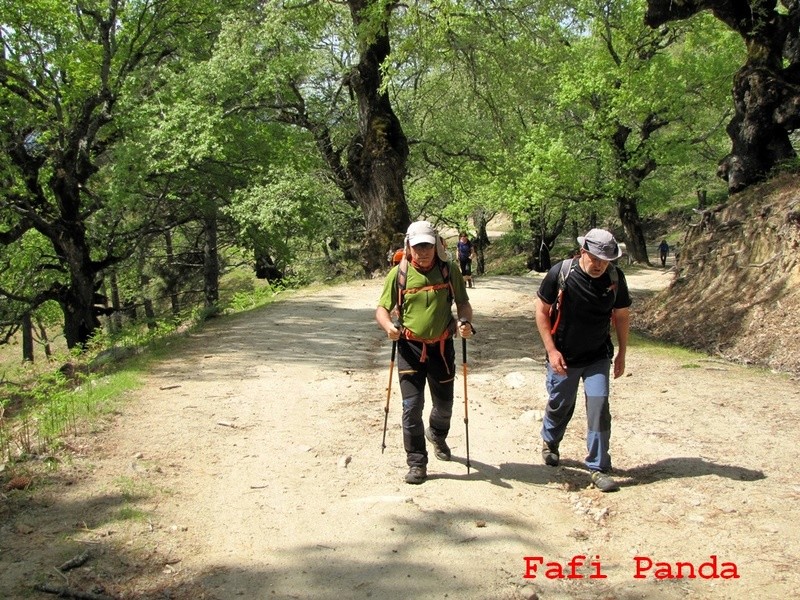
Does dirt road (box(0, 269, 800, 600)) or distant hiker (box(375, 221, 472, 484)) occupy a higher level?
distant hiker (box(375, 221, 472, 484))

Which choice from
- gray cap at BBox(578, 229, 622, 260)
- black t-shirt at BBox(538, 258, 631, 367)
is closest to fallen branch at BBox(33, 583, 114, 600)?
black t-shirt at BBox(538, 258, 631, 367)

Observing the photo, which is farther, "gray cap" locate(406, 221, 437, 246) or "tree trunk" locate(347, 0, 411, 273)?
"tree trunk" locate(347, 0, 411, 273)

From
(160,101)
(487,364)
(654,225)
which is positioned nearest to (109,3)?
(160,101)

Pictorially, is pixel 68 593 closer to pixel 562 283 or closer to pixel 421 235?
pixel 421 235

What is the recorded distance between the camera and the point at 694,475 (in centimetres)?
528

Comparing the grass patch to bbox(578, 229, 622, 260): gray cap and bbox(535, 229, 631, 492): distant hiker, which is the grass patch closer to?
bbox(535, 229, 631, 492): distant hiker

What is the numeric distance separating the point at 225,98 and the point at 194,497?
15.2 meters

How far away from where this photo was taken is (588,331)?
5074 millimetres

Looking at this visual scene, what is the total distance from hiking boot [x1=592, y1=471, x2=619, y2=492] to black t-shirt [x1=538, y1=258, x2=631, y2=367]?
846mm

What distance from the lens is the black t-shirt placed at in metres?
5.00

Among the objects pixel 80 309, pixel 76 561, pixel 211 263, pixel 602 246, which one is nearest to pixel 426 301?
pixel 602 246

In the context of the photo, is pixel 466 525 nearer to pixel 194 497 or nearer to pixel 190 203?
pixel 194 497

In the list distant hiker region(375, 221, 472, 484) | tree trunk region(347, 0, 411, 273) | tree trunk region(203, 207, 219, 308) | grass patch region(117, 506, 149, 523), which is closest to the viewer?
grass patch region(117, 506, 149, 523)

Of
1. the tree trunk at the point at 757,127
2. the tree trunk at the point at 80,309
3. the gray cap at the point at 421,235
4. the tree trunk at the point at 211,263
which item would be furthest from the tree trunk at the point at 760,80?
the tree trunk at the point at 80,309
